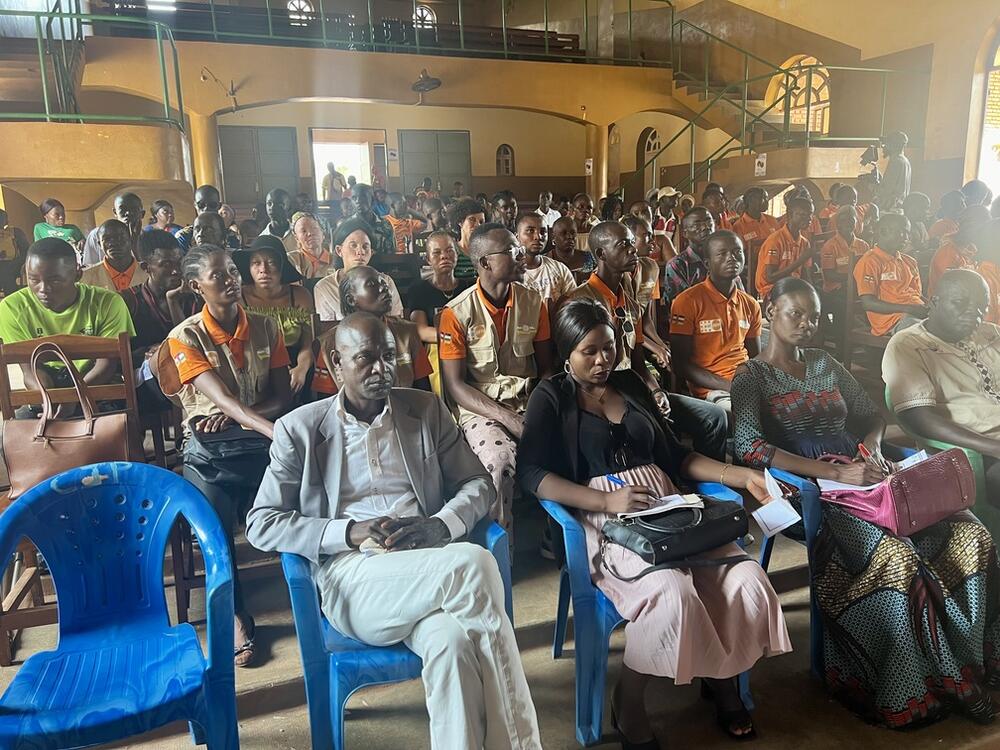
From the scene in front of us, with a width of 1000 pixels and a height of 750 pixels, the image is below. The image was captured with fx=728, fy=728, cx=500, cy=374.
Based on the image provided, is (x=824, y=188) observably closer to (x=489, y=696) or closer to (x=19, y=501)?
(x=489, y=696)

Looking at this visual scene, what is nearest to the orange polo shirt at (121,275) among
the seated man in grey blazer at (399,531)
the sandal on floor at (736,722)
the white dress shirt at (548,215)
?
the seated man in grey blazer at (399,531)

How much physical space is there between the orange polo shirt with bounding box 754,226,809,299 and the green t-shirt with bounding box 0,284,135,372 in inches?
99.7

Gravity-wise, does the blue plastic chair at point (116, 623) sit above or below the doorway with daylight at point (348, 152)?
below

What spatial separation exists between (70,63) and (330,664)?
71.1 inches

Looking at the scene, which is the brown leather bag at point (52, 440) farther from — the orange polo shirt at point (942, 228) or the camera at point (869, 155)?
the orange polo shirt at point (942, 228)

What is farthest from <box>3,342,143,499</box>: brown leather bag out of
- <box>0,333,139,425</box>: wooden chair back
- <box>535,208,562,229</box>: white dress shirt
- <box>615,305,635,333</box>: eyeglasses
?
<box>615,305,635,333</box>: eyeglasses

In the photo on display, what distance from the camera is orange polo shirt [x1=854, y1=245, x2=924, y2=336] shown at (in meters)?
3.16

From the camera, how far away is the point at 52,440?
2.20m

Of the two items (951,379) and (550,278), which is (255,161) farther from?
(951,379)

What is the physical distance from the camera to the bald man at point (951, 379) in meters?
2.75

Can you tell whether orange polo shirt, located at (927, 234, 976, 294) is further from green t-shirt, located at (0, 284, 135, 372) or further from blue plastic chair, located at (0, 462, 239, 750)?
green t-shirt, located at (0, 284, 135, 372)

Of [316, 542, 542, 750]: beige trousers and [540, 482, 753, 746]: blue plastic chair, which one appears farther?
[540, 482, 753, 746]: blue plastic chair

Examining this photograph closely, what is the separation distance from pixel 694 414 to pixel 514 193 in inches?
44.8

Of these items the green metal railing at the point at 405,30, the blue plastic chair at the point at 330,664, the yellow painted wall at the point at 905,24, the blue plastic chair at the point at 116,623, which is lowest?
the blue plastic chair at the point at 330,664
